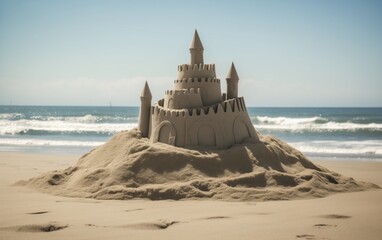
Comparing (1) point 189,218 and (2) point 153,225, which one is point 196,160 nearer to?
(1) point 189,218

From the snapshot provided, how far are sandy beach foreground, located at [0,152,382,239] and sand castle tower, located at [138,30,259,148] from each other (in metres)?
1.94

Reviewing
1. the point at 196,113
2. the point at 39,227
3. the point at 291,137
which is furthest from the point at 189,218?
the point at 291,137

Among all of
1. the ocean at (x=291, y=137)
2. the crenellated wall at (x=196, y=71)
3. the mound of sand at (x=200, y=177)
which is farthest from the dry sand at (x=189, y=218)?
the ocean at (x=291, y=137)

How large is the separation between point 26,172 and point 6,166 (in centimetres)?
156

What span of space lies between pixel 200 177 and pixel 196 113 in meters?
1.55

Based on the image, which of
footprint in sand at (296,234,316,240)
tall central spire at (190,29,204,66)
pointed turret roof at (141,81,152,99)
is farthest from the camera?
pointed turret roof at (141,81,152,99)

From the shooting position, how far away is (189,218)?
7230 millimetres

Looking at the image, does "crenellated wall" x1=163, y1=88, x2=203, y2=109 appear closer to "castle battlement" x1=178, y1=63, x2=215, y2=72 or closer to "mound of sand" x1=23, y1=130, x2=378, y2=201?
"castle battlement" x1=178, y1=63, x2=215, y2=72

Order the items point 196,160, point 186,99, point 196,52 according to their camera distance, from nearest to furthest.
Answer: point 196,160, point 186,99, point 196,52

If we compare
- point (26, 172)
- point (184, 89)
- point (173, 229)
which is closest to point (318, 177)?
point (184, 89)

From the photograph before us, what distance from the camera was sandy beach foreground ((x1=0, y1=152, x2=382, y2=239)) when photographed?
6.37 metres

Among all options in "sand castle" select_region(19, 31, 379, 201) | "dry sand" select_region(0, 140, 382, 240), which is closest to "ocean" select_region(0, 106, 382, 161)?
"sand castle" select_region(19, 31, 379, 201)

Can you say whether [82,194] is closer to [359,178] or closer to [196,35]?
[196,35]

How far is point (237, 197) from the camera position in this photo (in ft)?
28.2
